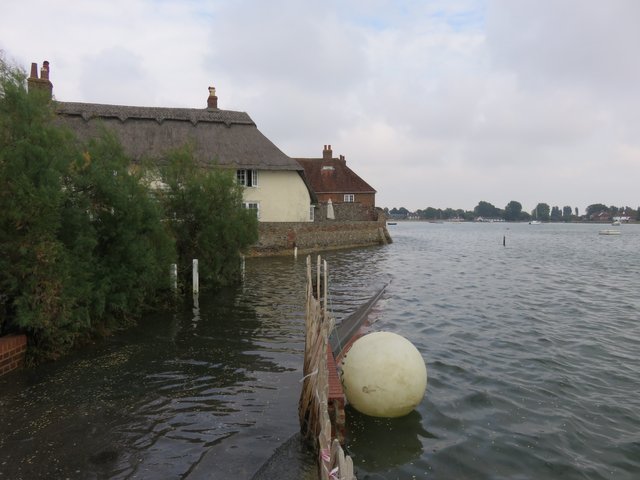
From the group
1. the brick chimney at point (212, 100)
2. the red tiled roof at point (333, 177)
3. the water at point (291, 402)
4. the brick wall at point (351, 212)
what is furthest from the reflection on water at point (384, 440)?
the red tiled roof at point (333, 177)

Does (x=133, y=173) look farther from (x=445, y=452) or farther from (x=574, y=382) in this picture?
(x=574, y=382)

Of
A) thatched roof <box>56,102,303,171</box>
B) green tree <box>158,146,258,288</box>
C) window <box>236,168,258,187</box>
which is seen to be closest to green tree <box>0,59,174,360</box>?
green tree <box>158,146,258,288</box>

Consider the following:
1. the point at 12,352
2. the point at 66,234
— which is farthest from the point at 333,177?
the point at 12,352

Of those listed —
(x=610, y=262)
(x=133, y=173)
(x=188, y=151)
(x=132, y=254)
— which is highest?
(x=188, y=151)

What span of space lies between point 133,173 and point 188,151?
5.46 meters

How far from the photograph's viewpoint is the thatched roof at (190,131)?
3138 centimetres

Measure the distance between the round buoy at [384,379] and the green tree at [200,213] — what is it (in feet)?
33.4

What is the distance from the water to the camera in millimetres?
5629

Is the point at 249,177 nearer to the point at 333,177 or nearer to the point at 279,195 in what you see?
the point at 279,195

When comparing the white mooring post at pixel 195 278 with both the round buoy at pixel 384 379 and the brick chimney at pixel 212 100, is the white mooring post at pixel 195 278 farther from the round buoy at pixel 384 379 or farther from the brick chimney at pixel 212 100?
the brick chimney at pixel 212 100

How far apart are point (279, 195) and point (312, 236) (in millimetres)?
4078

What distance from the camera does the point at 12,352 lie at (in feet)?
26.6

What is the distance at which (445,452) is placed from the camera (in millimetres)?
6035

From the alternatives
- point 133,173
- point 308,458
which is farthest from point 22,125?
point 308,458
